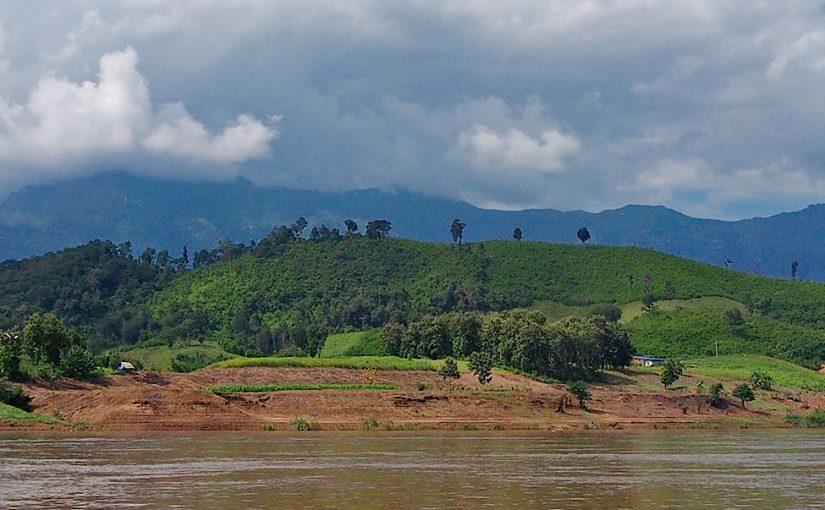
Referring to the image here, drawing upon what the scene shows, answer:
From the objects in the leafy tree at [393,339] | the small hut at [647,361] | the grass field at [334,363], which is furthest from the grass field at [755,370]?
the grass field at [334,363]

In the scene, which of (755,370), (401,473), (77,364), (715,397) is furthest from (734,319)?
(401,473)

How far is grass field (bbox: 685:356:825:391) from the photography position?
153 metres

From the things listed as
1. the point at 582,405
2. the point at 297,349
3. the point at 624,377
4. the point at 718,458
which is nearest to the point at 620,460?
the point at 718,458

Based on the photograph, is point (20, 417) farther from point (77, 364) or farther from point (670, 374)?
point (670, 374)

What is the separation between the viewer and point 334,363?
129000 millimetres

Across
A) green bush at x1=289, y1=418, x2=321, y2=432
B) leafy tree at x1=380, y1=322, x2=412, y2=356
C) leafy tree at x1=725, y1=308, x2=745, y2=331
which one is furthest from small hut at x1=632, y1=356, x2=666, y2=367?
green bush at x1=289, y1=418, x2=321, y2=432

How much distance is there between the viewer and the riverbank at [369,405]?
310ft

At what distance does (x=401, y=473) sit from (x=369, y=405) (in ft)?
180

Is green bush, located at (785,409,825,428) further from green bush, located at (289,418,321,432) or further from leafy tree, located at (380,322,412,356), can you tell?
green bush, located at (289,418,321,432)

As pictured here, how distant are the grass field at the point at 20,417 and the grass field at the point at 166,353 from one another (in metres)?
70.4

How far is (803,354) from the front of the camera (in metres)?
183

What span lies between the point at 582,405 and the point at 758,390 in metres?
36.6

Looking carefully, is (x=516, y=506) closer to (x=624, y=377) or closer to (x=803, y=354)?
(x=624, y=377)

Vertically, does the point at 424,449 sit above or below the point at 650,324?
below
